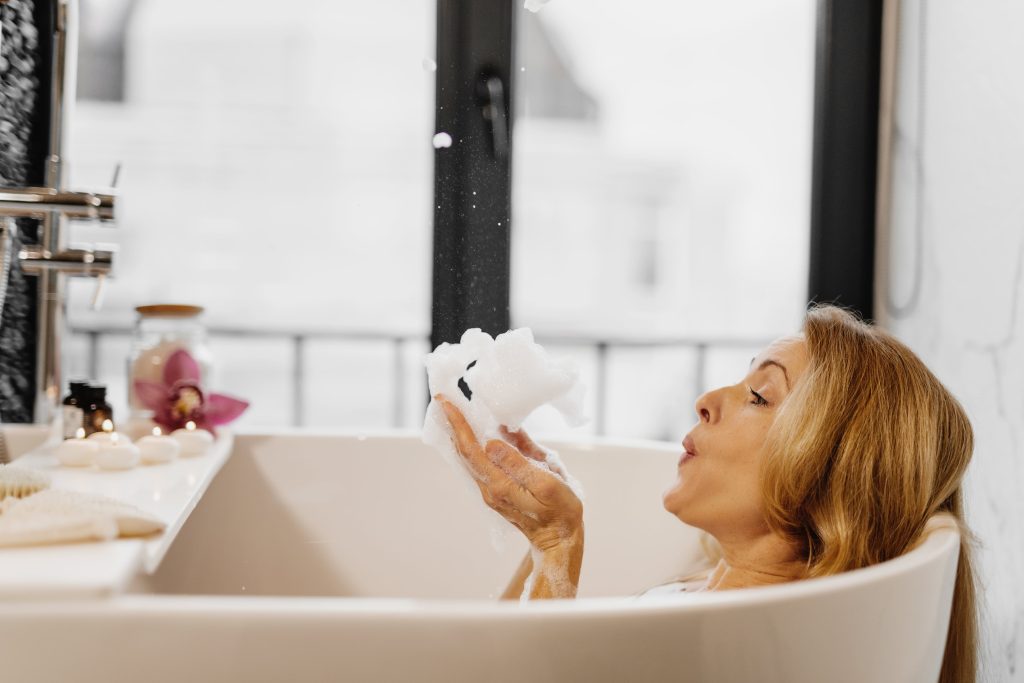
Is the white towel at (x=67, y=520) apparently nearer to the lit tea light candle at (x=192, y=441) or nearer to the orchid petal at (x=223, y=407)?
the lit tea light candle at (x=192, y=441)

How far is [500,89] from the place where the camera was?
1.93 m

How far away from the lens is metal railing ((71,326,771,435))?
3770 millimetres

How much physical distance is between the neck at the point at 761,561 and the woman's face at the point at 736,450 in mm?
16

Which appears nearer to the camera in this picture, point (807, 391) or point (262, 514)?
point (807, 391)

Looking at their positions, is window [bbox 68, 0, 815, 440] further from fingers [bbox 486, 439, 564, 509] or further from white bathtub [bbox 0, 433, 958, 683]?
white bathtub [bbox 0, 433, 958, 683]

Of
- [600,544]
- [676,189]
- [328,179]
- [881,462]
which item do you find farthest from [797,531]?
[676,189]

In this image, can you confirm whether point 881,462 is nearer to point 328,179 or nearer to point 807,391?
point 807,391

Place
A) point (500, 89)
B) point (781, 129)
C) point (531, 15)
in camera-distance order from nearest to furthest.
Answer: point (500, 89) → point (531, 15) → point (781, 129)

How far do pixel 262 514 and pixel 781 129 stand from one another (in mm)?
2012

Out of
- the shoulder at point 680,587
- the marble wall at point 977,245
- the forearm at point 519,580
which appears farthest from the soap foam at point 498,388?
the marble wall at point 977,245

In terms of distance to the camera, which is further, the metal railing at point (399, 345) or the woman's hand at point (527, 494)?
the metal railing at point (399, 345)

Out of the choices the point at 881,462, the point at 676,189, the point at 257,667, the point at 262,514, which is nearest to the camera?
the point at 257,667

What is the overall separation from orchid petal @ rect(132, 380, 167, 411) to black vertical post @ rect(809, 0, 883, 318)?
1.36 metres

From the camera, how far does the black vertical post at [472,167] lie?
192 cm
